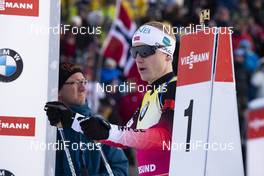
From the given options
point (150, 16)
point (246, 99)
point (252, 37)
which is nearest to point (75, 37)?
point (150, 16)

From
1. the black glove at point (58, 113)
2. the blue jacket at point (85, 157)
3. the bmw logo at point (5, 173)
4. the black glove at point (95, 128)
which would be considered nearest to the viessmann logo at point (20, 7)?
the black glove at point (58, 113)

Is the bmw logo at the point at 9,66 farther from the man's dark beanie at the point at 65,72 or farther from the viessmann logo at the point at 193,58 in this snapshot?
the viessmann logo at the point at 193,58

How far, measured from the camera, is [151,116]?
589 centimetres

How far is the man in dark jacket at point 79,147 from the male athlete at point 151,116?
0.37 m

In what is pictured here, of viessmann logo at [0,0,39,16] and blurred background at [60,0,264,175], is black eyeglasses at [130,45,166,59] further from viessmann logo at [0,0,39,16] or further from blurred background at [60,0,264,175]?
blurred background at [60,0,264,175]

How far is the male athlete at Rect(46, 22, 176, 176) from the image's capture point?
577cm

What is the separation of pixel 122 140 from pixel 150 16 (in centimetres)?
575

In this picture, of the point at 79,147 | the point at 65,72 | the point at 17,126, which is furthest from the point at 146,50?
the point at 17,126

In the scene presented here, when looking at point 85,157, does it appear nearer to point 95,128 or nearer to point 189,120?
point 95,128

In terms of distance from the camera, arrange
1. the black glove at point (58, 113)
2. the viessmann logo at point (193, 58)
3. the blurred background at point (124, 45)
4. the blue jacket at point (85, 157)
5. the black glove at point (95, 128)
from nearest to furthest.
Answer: the viessmann logo at point (193, 58) < the black glove at point (95, 128) < the black glove at point (58, 113) < the blue jacket at point (85, 157) < the blurred background at point (124, 45)

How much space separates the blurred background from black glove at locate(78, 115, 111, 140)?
10.4ft

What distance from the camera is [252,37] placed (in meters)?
14.2

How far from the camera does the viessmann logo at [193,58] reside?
5.54 m

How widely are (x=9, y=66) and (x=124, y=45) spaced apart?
5646 mm
